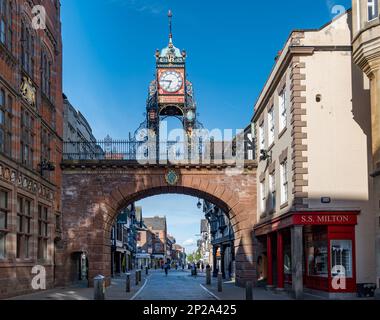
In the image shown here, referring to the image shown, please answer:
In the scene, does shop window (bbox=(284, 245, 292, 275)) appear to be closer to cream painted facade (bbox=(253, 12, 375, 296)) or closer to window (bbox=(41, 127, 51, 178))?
cream painted facade (bbox=(253, 12, 375, 296))

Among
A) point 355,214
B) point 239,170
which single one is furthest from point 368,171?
point 239,170

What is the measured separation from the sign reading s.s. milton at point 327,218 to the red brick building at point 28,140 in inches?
439

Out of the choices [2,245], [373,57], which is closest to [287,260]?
[373,57]

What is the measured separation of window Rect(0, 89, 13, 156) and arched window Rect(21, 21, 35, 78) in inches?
118

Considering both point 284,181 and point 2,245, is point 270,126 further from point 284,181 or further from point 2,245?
point 2,245

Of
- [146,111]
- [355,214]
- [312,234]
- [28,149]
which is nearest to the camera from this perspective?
[355,214]

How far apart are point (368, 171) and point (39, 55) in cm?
1647

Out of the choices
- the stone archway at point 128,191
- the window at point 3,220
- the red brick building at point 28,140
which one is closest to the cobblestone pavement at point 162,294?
the red brick building at point 28,140

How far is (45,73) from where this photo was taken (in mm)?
29250

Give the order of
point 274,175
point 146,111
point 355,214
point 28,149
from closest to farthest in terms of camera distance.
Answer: point 355,214, point 28,149, point 274,175, point 146,111

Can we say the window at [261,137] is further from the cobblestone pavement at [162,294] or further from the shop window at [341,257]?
the shop window at [341,257]

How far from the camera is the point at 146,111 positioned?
3781cm

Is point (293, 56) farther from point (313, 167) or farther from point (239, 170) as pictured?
point (239, 170)

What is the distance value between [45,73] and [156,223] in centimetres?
13146
